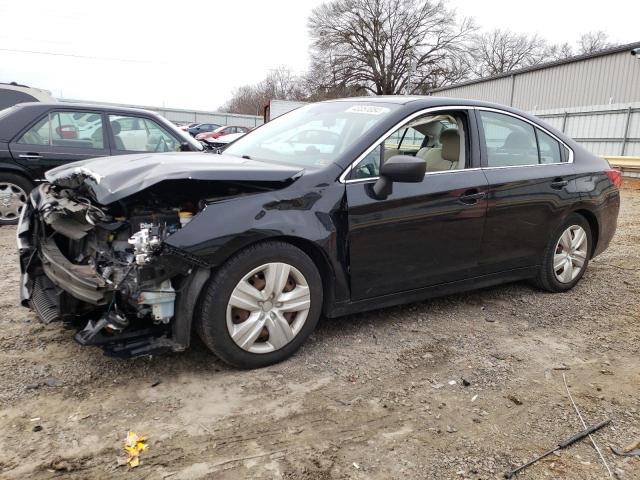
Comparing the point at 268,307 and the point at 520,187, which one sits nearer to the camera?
the point at 268,307

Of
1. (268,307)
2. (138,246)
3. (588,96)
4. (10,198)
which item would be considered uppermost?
(588,96)

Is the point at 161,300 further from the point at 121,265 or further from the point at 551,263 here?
the point at 551,263

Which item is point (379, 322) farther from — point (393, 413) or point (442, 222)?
point (393, 413)

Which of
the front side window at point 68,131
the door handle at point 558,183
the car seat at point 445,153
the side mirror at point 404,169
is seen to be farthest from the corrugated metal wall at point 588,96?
the side mirror at point 404,169

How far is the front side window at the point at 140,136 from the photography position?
6.56m

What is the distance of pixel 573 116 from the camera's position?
63.4 feet

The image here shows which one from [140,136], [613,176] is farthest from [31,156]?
[613,176]

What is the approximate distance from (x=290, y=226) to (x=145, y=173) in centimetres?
82

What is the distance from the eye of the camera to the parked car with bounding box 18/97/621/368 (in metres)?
2.65

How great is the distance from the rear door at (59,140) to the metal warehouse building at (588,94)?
1604 cm

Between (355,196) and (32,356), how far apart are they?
2137mm

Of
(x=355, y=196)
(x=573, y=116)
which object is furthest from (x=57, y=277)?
(x=573, y=116)

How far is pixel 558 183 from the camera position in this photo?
4.23 metres

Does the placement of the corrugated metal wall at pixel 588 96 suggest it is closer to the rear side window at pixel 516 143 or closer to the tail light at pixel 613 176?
the tail light at pixel 613 176
